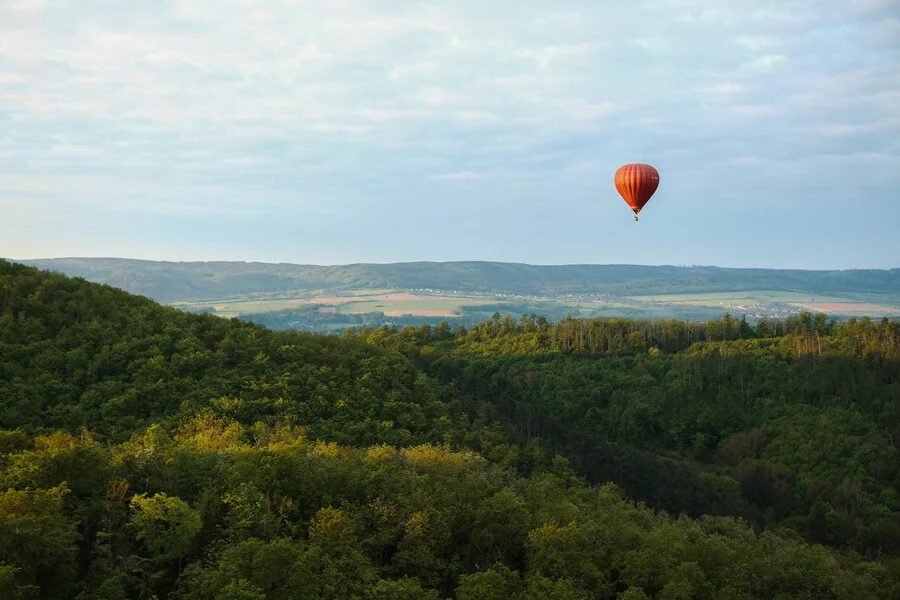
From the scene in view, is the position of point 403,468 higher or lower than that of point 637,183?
lower

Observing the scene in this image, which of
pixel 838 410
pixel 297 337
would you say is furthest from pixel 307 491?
pixel 838 410

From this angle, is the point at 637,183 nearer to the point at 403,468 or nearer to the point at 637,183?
the point at 637,183

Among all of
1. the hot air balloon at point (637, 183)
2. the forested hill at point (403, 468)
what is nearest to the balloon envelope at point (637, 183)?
the hot air balloon at point (637, 183)

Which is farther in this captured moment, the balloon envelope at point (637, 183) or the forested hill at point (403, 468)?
the balloon envelope at point (637, 183)

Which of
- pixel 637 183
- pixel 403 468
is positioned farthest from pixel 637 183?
pixel 403 468

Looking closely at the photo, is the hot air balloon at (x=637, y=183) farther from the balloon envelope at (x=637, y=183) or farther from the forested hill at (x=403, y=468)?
the forested hill at (x=403, y=468)

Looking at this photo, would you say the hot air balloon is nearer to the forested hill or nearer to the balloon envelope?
the balloon envelope

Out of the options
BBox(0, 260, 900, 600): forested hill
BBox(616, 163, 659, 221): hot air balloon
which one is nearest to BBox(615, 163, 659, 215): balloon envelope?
BBox(616, 163, 659, 221): hot air balloon
